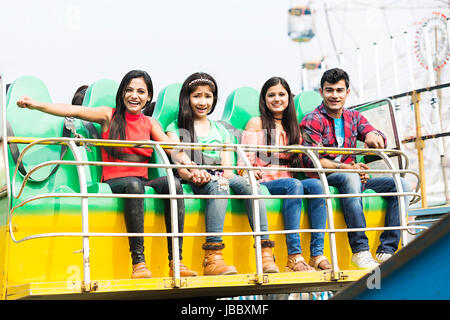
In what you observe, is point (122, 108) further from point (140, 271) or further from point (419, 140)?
point (419, 140)

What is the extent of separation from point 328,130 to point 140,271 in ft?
6.63

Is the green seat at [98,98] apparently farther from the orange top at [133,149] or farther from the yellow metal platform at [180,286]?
the yellow metal platform at [180,286]

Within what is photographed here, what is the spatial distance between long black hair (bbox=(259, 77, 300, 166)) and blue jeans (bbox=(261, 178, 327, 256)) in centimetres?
60

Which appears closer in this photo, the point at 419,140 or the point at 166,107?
the point at 166,107

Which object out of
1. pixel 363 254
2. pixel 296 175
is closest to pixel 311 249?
pixel 363 254

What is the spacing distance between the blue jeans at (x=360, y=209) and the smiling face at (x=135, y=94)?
1.37 metres

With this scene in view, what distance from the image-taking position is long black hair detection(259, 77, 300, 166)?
4.86 m

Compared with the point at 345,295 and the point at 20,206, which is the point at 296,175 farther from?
the point at 345,295

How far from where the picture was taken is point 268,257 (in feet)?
12.9

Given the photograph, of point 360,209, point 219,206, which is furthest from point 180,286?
point 360,209

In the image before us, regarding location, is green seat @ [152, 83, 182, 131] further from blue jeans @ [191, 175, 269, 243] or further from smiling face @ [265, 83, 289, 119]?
blue jeans @ [191, 175, 269, 243]

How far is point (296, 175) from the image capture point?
5.07 metres

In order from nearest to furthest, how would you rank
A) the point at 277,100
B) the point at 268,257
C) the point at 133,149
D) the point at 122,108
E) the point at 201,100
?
1. the point at 268,257
2. the point at 133,149
3. the point at 122,108
4. the point at 201,100
5. the point at 277,100

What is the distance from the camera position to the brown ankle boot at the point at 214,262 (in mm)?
3760
